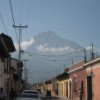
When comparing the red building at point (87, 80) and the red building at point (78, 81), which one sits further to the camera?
the red building at point (78, 81)

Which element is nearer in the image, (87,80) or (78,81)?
(87,80)

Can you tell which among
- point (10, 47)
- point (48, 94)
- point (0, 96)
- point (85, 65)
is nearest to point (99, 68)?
point (85, 65)

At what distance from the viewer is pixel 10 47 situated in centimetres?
4341

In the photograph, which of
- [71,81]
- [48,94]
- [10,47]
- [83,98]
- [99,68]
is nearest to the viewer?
[99,68]

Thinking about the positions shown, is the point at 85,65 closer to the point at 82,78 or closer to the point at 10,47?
the point at 82,78

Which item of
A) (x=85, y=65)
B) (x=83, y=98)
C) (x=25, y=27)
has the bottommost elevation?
(x=83, y=98)

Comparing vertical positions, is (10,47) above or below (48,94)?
above

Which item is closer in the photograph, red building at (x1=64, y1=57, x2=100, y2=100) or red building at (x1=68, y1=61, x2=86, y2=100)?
red building at (x1=64, y1=57, x2=100, y2=100)

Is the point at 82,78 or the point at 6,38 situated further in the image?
the point at 82,78

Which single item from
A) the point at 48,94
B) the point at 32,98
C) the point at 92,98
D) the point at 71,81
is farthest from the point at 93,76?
the point at 48,94

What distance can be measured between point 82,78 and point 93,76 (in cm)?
799

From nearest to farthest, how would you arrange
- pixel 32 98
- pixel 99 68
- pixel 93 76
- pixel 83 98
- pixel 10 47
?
1. pixel 32 98
2. pixel 99 68
3. pixel 93 76
4. pixel 10 47
5. pixel 83 98

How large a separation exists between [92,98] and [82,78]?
7.30 meters

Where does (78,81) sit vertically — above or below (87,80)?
above
